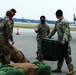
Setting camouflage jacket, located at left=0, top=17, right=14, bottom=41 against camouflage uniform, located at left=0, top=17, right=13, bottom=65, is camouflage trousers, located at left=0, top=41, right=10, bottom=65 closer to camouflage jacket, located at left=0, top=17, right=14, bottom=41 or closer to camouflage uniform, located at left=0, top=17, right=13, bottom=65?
camouflage uniform, located at left=0, top=17, right=13, bottom=65

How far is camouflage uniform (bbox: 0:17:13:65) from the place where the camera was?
5.50m

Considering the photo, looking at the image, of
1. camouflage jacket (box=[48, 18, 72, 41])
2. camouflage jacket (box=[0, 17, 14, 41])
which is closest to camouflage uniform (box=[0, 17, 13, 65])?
camouflage jacket (box=[0, 17, 14, 41])

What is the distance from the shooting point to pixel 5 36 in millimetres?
5660

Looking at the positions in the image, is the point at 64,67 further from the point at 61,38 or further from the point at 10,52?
the point at 10,52

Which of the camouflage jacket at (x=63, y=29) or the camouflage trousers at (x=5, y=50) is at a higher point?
the camouflage jacket at (x=63, y=29)

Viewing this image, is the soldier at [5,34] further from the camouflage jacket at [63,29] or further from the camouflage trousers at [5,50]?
the camouflage jacket at [63,29]

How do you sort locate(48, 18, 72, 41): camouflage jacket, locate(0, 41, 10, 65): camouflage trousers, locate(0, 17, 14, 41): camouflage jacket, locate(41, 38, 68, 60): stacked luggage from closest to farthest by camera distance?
locate(41, 38, 68, 60): stacked luggage → locate(48, 18, 72, 41): camouflage jacket → locate(0, 17, 14, 41): camouflage jacket → locate(0, 41, 10, 65): camouflage trousers

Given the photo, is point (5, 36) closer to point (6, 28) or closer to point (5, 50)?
point (6, 28)

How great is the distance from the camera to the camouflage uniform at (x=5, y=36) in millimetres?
5504

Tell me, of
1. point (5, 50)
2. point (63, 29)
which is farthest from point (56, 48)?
point (5, 50)

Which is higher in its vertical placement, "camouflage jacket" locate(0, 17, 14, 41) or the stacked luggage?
"camouflage jacket" locate(0, 17, 14, 41)

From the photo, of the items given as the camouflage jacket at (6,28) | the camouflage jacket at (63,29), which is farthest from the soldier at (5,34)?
the camouflage jacket at (63,29)

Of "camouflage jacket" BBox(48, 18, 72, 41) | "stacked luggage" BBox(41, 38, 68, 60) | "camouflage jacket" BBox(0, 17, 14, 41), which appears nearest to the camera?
"stacked luggage" BBox(41, 38, 68, 60)

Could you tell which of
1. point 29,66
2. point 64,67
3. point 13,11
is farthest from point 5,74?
point 64,67
